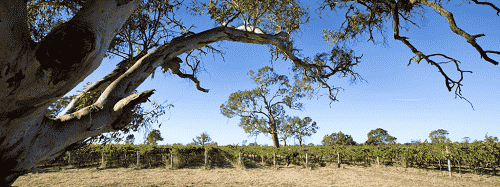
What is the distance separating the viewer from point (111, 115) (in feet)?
10.3

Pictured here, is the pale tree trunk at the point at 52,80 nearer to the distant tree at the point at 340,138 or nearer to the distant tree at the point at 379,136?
the distant tree at the point at 340,138

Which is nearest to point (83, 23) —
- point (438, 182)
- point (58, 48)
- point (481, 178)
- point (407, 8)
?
point (58, 48)

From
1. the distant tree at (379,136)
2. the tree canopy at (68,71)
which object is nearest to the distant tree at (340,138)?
the distant tree at (379,136)

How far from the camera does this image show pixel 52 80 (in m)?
2.29

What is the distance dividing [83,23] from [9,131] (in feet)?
4.66

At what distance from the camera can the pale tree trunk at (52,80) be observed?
2176 millimetres

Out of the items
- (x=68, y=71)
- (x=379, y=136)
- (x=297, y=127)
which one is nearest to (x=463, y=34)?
(x=68, y=71)

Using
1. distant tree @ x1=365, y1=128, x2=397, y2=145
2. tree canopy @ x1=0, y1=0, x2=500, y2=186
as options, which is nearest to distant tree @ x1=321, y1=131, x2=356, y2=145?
distant tree @ x1=365, y1=128, x2=397, y2=145

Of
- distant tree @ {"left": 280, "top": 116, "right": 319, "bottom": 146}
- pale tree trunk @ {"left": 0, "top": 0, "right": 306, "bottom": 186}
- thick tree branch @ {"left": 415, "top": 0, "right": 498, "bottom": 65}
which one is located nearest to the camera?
pale tree trunk @ {"left": 0, "top": 0, "right": 306, "bottom": 186}

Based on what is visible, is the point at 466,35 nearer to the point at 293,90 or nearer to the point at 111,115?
the point at 111,115

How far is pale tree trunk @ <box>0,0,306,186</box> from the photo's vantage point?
2.18m

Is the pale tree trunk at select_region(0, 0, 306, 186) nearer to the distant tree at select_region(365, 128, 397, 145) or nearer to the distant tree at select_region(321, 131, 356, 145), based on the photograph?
the distant tree at select_region(321, 131, 356, 145)

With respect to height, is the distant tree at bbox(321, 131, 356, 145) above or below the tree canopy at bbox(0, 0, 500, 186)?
below

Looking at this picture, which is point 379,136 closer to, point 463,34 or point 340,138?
point 340,138
